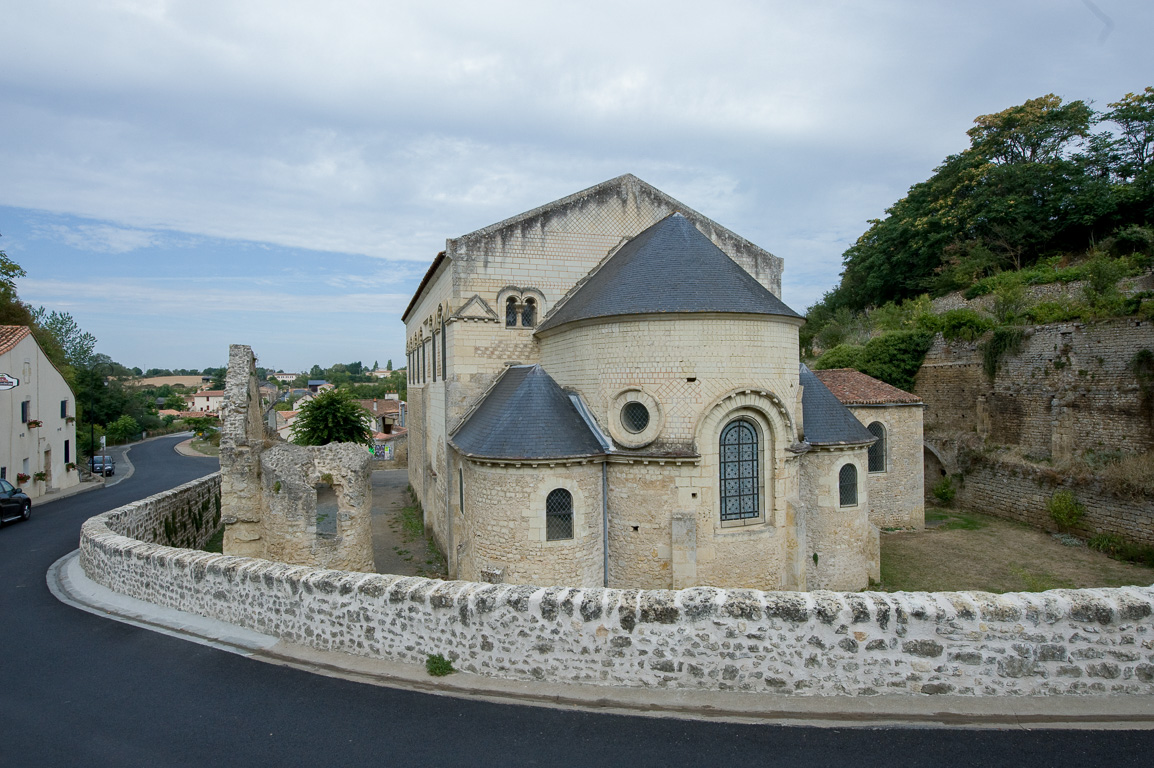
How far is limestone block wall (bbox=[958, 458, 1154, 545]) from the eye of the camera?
15.0 m

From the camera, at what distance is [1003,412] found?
802 inches

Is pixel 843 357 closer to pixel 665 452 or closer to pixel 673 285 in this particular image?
pixel 673 285

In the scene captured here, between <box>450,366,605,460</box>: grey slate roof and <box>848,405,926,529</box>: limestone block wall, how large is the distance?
35.9ft

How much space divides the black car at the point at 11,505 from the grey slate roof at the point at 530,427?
1425 cm

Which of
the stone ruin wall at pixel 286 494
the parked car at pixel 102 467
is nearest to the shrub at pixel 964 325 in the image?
the stone ruin wall at pixel 286 494

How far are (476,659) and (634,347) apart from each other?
6464 millimetres

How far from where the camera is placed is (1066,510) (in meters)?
16.5

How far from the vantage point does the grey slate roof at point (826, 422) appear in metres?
12.5

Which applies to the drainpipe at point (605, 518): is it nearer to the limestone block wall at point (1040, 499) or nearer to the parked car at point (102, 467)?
the limestone block wall at point (1040, 499)

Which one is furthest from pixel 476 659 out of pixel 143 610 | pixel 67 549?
pixel 67 549

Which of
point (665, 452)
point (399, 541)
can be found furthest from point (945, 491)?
point (399, 541)

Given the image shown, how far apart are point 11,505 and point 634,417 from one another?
Result: 1844 centimetres

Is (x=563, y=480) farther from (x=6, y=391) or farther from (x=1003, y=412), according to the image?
(x=6, y=391)

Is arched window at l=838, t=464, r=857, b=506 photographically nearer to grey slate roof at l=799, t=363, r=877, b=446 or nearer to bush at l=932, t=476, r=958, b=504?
grey slate roof at l=799, t=363, r=877, b=446
